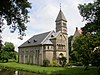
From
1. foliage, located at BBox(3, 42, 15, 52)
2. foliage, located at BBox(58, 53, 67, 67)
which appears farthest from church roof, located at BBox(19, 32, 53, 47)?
foliage, located at BBox(3, 42, 15, 52)

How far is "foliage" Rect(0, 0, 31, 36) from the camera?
1628 centimetres

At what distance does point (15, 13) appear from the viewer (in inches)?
694

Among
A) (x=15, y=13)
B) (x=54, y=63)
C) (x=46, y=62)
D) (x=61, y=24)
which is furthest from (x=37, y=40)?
(x=15, y=13)

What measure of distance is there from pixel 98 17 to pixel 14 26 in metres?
22.4

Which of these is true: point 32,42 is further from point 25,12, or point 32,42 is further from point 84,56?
point 25,12

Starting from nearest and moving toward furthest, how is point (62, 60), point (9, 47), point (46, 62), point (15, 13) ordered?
point (15, 13) → point (46, 62) → point (62, 60) → point (9, 47)

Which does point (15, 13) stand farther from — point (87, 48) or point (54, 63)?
point (54, 63)

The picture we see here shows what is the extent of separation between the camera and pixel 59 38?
6200 centimetres

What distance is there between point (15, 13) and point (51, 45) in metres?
43.6

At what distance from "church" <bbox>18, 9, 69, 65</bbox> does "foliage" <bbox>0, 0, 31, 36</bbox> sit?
4212cm

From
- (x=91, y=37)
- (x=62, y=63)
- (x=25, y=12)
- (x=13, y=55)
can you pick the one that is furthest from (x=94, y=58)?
(x=13, y=55)

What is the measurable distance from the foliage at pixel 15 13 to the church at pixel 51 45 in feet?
138

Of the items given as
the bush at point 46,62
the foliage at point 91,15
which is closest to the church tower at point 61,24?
the bush at point 46,62

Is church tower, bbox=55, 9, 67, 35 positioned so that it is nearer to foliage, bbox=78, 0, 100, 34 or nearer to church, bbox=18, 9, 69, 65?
church, bbox=18, 9, 69, 65
